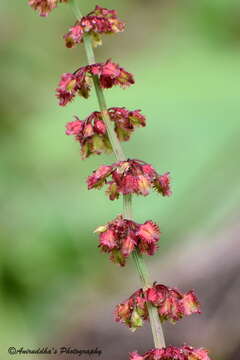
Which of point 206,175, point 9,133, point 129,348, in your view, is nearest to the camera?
point 129,348

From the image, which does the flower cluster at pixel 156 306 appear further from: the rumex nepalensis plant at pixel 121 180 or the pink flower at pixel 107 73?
the pink flower at pixel 107 73

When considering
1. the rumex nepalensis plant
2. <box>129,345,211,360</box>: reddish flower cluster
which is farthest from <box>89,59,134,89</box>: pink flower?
<box>129,345,211,360</box>: reddish flower cluster

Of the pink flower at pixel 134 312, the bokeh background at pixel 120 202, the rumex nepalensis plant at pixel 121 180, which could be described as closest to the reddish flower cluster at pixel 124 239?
the rumex nepalensis plant at pixel 121 180

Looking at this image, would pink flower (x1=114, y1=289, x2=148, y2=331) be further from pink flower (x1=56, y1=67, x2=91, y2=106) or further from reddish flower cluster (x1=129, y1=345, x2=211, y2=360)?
pink flower (x1=56, y1=67, x2=91, y2=106)

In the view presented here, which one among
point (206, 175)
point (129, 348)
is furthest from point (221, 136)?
point (129, 348)

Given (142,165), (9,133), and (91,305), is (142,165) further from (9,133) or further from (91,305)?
(9,133)

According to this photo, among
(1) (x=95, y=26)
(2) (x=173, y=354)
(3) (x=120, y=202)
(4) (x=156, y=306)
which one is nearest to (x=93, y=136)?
(1) (x=95, y=26)

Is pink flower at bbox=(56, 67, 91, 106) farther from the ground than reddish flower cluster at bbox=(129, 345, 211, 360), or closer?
farther from the ground
